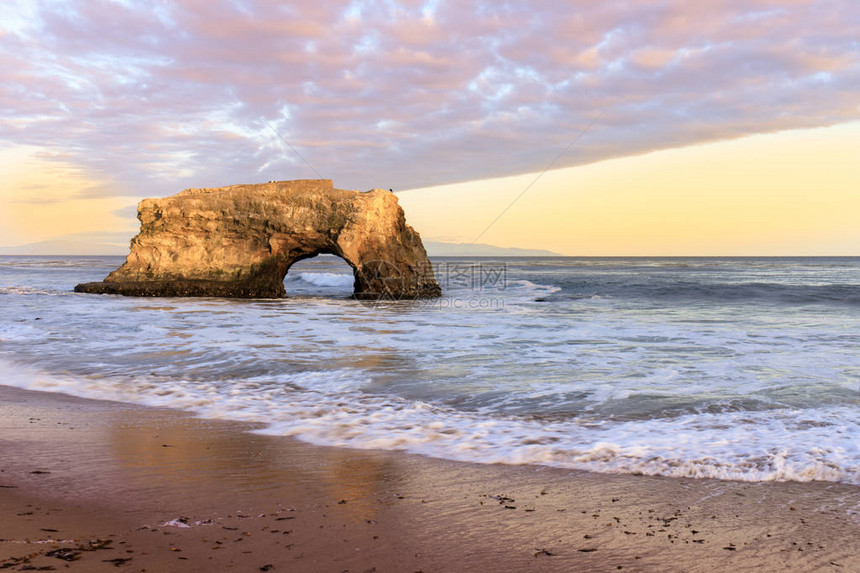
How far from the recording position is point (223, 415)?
5.06 metres

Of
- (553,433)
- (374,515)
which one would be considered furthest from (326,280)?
(374,515)

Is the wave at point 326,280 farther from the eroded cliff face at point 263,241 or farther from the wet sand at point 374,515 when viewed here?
the wet sand at point 374,515

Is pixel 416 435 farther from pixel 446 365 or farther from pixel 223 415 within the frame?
pixel 446 365

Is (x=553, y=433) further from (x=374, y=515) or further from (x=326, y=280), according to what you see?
(x=326, y=280)

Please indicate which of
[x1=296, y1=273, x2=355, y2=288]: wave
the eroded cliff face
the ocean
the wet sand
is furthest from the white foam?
[x1=296, y1=273, x2=355, y2=288]: wave

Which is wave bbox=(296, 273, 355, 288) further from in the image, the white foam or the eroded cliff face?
the white foam

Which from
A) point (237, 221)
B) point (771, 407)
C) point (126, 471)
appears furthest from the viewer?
point (237, 221)

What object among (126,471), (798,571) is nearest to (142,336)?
(126,471)

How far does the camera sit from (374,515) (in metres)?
2.88

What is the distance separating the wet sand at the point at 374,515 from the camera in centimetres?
240

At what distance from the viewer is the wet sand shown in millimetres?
2404

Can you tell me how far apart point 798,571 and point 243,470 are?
9.45ft

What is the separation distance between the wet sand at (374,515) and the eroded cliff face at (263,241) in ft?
50.5

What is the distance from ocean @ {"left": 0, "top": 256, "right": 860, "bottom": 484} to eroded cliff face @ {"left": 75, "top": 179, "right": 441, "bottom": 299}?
19.9 feet
